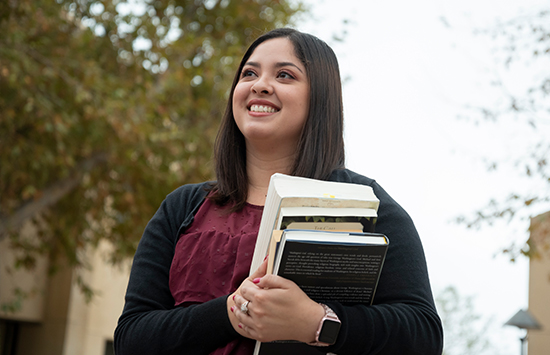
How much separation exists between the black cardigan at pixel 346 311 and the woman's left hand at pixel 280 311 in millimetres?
84

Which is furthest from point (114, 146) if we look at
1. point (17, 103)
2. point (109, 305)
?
point (109, 305)

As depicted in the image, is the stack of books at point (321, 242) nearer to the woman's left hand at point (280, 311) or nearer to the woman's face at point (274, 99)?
the woman's left hand at point (280, 311)

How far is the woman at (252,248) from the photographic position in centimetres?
133

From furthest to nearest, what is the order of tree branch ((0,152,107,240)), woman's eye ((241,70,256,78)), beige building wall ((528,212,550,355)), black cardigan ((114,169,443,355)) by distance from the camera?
beige building wall ((528,212,550,355)), tree branch ((0,152,107,240)), woman's eye ((241,70,256,78)), black cardigan ((114,169,443,355))

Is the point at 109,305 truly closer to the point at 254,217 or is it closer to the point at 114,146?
the point at 114,146

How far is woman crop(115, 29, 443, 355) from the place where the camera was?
4.36 ft

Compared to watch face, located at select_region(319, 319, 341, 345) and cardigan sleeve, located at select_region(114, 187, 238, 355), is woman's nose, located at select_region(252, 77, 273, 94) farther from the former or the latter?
watch face, located at select_region(319, 319, 341, 345)

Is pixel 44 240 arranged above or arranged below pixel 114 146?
below

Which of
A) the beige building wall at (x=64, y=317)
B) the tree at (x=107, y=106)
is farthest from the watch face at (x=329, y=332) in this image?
the beige building wall at (x=64, y=317)

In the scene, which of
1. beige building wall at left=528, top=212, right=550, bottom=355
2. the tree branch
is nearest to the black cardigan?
the tree branch

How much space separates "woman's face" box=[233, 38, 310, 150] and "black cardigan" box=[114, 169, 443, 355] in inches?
7.8

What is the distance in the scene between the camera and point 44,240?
8836mm

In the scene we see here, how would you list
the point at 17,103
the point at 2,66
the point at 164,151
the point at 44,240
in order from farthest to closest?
the point at 44,240
the point at 164,151
the point at 17,103
the point at 2,66

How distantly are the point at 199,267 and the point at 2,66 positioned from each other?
5051 millimetres
